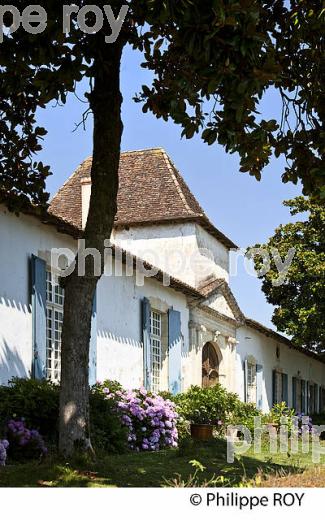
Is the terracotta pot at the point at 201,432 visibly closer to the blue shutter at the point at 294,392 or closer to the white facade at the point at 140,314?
the white facade at the point at 140,314

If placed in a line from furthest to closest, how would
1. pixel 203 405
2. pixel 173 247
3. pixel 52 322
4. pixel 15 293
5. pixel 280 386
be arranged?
pixel 280 386, pixel 173 247, pixel 203 405, pixel 52 322, pixel 15 293

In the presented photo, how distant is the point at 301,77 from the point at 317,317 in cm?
1602

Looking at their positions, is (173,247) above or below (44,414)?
above

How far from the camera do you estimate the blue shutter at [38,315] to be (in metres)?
13.0

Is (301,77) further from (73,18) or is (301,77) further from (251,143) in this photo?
(73,18)

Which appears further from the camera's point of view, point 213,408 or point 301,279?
point 301,279

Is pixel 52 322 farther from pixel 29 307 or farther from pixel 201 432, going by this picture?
pixel 201 432

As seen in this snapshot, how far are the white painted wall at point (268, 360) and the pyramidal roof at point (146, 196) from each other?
334 cm

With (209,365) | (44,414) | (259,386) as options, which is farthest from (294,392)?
(44,414)

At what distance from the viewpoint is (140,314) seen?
1747cm

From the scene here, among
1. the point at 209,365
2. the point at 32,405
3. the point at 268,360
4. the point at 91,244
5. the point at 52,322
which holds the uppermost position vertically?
the point at 91,244

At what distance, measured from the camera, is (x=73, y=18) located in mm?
8852

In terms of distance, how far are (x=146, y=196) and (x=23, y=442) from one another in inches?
491

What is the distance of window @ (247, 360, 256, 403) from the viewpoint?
26562mm
